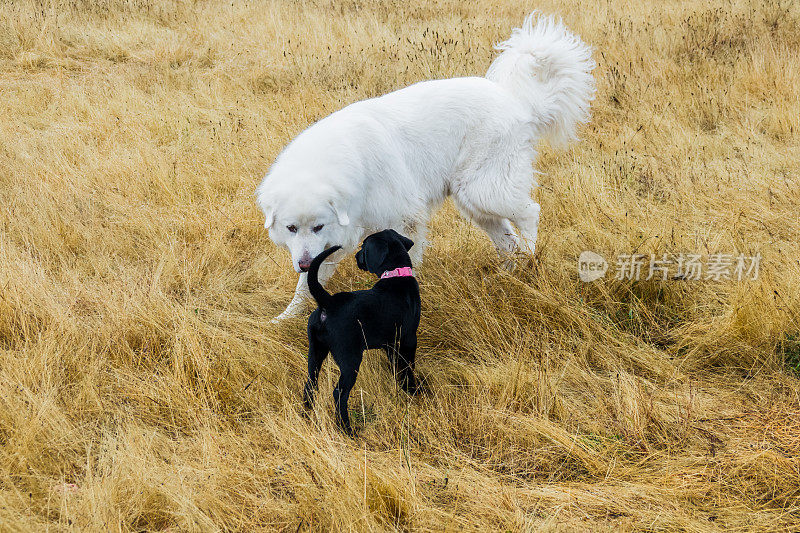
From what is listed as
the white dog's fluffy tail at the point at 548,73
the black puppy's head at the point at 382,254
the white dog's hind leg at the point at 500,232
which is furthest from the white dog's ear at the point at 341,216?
the white dog's fluffy tail at the point at 548,73

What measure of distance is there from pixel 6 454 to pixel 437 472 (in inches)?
62.2

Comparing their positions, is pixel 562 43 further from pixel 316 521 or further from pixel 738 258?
pixel 316 521

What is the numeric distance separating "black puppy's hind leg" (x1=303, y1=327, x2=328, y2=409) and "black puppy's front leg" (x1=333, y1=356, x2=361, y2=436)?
17 centimetres

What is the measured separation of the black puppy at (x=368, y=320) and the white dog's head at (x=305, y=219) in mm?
361

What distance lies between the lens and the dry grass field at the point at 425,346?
2.20 m

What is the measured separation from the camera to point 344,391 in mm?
2549

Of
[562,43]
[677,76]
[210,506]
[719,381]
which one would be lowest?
[719,381]

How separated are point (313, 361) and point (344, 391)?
9.3 inches

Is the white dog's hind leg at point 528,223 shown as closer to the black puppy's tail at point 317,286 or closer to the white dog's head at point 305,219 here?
the white dog's head at point 305,219

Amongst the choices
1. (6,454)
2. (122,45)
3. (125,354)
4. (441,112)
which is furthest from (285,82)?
(6,454)

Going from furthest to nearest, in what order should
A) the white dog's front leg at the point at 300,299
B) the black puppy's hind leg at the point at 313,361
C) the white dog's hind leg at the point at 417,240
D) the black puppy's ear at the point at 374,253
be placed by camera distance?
the white dog's hind leg at the point at 417,240
the white dog's front leg at the point at 300,299
the black puppy's ear at the point at 374,253
the black puppy's hind leg at the point at 313,361

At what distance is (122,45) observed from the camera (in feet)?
29.5

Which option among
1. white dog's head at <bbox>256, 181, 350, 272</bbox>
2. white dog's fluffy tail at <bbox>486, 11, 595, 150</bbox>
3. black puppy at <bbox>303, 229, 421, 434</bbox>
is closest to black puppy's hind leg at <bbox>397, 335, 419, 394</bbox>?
black puppy at <bbox>303, 229, 421, 434</bbox>

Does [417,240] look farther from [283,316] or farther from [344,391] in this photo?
[344,391]
